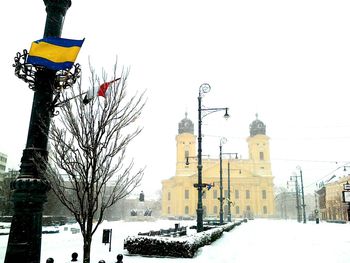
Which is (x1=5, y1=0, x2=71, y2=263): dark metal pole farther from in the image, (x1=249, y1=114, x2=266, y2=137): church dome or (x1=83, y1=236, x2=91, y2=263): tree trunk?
(x1=249, y1=114, x2=266, y2=137): church dome

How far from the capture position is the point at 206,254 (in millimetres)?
12664

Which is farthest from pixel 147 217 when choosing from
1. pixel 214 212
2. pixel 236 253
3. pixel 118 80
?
pixel 118 80

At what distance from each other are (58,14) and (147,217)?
2489 inches

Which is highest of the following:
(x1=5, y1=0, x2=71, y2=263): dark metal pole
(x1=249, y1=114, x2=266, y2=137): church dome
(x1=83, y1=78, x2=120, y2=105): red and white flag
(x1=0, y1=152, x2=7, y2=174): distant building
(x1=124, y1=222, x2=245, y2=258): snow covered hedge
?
(x1=249, y1=114, x2=266, y2=137): church dome

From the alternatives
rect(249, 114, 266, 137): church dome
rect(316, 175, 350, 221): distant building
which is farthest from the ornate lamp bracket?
rect(249, 114, 266, 137): church dome

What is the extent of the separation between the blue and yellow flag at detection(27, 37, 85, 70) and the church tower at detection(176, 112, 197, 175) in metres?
85.8

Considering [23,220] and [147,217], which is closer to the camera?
[23,220]

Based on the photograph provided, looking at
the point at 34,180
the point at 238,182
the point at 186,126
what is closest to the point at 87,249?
the point at 34,180

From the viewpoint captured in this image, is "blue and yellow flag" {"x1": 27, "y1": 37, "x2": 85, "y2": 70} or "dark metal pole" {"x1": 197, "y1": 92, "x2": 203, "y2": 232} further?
"dark metal pole" {"x1": 197, "y1": 92, "x2": 203, "y2": 232}

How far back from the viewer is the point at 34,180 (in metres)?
5.41

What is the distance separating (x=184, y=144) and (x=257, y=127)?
22.2 m

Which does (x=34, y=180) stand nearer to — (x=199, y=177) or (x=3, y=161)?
(x=199, y=177)

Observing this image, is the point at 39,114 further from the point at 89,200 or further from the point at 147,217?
the point at 147,217

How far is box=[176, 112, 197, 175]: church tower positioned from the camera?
93.5 metres
